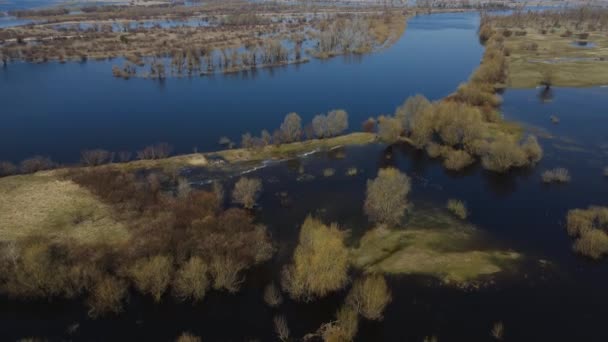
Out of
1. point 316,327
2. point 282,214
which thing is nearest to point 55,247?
point 282,214

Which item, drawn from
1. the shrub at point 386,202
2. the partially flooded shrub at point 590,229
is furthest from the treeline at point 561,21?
the shrub at point 386,202

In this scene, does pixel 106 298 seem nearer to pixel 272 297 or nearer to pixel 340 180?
pixel 272 297

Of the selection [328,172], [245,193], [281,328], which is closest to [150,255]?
[281,328]

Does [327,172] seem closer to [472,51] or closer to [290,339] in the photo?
[290,339]

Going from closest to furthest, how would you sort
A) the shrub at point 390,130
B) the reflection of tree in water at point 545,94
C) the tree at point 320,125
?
the shrub at point 390,130 < the tree at point 320,125 < the reflection of tree in water at point 545,94

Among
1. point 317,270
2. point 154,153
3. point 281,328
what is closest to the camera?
point 281,328

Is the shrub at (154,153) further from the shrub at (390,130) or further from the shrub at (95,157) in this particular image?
the shrub at (390,130)

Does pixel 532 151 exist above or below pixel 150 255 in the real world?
above
